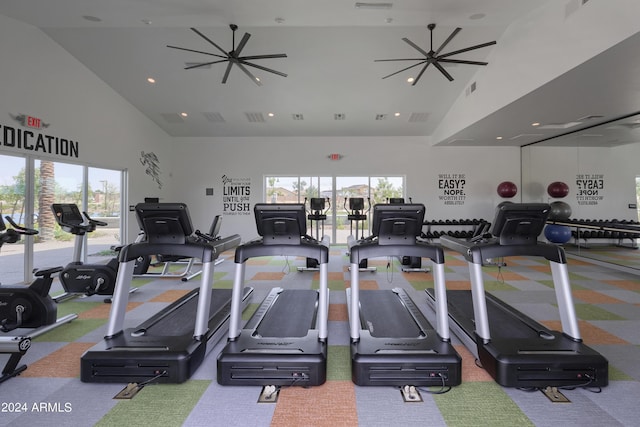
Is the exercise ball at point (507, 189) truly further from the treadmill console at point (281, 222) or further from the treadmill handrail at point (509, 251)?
the treadmill console at point (281, 222)

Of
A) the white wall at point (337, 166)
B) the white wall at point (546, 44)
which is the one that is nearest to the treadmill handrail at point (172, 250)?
the white wall at point (546, 44)

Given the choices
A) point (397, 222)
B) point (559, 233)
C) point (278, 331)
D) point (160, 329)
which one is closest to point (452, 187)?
point (559, 233)

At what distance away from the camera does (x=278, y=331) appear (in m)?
2.73

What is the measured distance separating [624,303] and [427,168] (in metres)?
5.86

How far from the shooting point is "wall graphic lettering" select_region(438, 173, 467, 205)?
29.6 feet

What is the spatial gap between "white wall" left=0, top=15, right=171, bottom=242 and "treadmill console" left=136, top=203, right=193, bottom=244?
4.05 meters

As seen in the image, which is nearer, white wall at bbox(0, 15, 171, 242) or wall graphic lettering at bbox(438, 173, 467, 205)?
white wall at bbox(0, 15, 171, 242)

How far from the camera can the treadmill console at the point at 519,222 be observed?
255 cm

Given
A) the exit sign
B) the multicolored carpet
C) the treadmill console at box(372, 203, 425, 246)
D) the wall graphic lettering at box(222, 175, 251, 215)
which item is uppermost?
the exit sign

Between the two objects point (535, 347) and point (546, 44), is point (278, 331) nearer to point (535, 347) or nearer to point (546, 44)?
point (535, 347)

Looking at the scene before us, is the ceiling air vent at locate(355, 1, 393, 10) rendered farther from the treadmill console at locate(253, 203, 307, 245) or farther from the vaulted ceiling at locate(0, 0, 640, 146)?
the treadmill console at locate(253, 203, 307, 245)

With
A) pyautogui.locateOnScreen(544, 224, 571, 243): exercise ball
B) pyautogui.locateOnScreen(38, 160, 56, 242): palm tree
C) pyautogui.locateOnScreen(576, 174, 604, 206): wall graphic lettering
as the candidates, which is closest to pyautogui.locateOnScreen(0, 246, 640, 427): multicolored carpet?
pyautogui.locateOnScreen(38, 160, 56, 242): palm tree

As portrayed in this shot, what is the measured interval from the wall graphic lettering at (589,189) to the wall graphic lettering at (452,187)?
8.79 ft

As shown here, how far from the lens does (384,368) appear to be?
2137 millimetres
